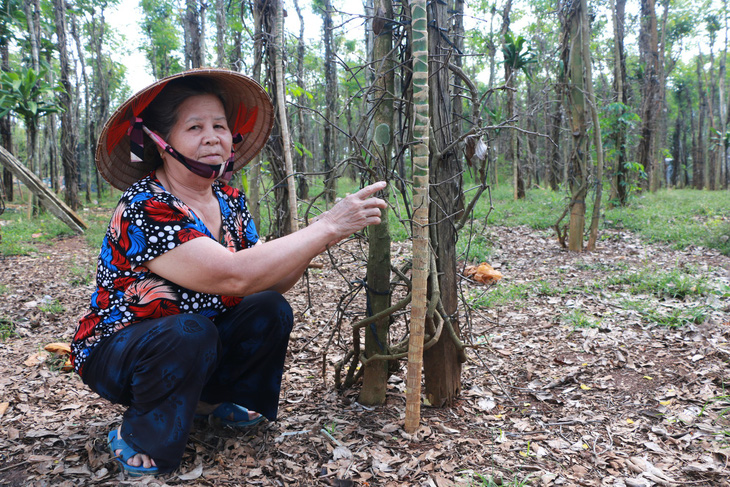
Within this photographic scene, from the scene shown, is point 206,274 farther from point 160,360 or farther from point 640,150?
point 640,150

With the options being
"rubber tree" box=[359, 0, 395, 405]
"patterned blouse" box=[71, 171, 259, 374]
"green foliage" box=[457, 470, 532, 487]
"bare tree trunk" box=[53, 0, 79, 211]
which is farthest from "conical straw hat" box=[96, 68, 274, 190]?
"bare tree trunk" box=[53, 0, 79, 211]

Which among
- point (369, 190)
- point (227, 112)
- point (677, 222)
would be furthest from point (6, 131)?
point (677, 222)

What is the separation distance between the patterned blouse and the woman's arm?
65mm

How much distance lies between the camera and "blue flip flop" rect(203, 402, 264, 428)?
2.27 meters

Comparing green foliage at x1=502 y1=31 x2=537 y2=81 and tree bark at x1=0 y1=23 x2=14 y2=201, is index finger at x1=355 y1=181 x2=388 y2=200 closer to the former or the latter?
green foliage at x1=502 y1=31 x2=537 y2=81

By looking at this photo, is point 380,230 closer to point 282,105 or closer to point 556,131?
point 282,105

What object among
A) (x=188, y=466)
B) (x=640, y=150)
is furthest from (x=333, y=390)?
(x=640, y=150)

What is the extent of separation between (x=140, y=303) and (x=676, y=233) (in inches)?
284

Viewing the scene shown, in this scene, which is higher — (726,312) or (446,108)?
(446,108)

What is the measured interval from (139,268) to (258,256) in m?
0.51

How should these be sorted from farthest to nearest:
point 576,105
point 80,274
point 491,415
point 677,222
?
point 677,222 → point 576,105 → point 80,274 → point 491,415

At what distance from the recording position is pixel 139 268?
6.01 ft

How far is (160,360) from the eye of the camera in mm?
1771

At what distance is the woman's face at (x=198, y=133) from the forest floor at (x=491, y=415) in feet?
2.60
